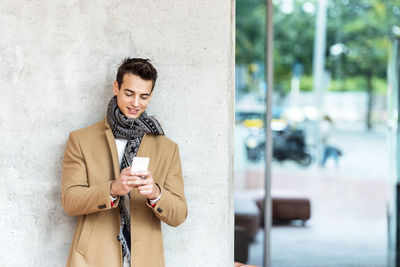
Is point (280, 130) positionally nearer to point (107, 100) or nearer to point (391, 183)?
point (391, 183)

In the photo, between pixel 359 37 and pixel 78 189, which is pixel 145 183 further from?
pixel 359 37

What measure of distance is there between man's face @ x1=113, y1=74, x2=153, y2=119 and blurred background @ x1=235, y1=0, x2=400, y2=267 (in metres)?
1.60

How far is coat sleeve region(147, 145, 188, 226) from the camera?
6.75 ft

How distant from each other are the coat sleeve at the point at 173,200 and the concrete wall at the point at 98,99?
10.4 inches

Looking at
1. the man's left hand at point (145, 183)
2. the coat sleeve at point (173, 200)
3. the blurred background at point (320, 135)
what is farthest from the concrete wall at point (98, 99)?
the blurred background at point (320, 135)

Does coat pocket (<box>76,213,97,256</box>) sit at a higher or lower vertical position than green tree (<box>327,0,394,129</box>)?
lower

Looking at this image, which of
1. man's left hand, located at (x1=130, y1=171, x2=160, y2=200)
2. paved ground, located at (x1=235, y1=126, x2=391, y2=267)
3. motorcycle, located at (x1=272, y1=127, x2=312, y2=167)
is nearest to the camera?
man's left hand, located at (x1=130, y1=171, x2=160, y2=200)

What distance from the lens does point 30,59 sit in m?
2.54

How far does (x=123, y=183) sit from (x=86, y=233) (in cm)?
44

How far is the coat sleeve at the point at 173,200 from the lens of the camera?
206 cm

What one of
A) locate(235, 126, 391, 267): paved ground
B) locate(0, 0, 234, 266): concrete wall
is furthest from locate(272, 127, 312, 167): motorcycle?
locate(0, 0, 234, 266): concrete wall

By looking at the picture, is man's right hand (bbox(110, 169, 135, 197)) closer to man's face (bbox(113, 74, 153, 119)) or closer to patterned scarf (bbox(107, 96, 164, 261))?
patterned scarf (bbox(107, 96, 164, 261))

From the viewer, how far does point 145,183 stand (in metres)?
1.91

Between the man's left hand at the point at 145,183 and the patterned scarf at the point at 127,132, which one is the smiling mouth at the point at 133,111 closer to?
the patterned scarf at the point at 127,132
